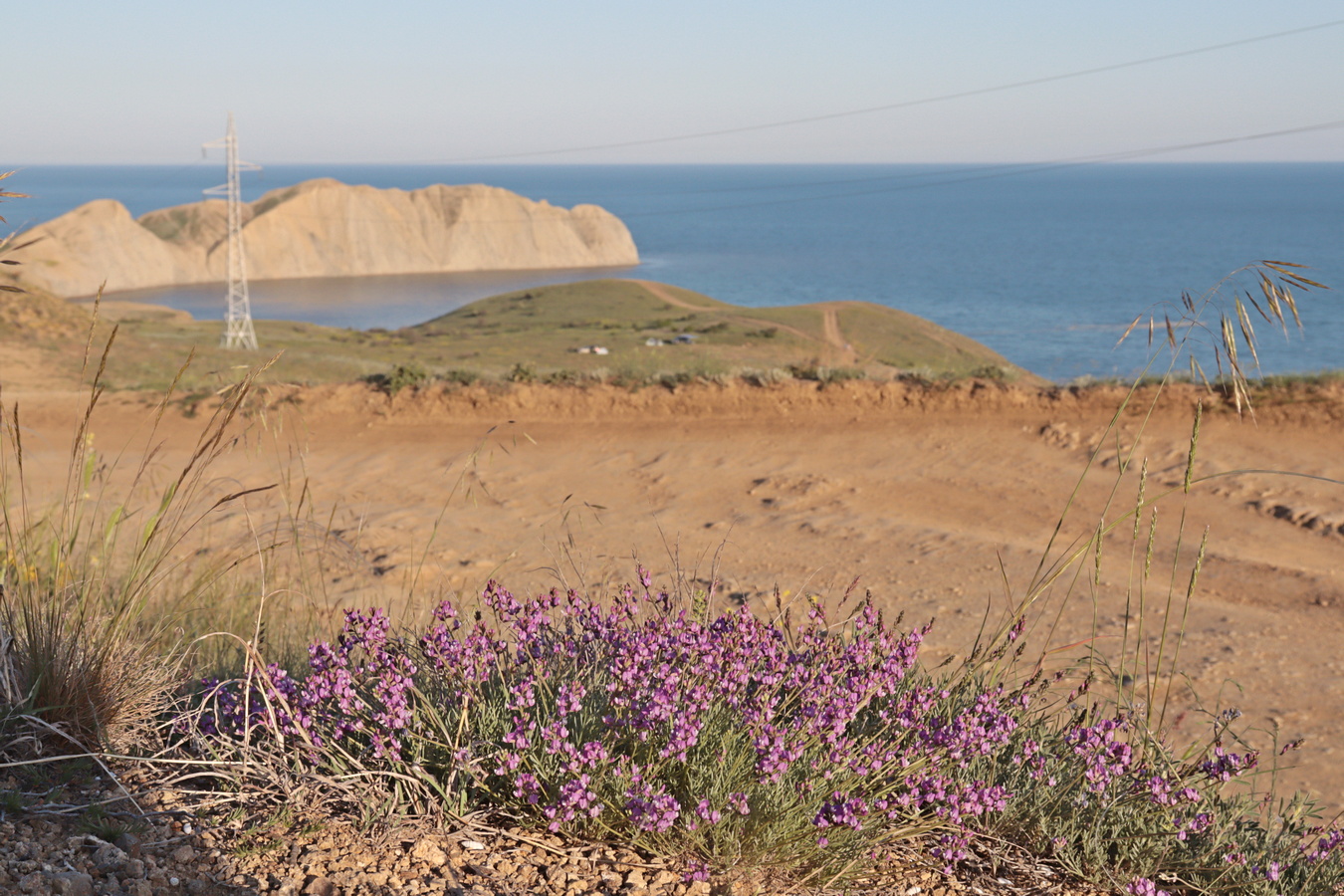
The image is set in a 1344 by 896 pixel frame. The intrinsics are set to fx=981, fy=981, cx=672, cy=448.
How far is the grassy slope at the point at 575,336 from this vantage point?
94.7 ft

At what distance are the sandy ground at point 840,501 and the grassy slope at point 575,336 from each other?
10059 millimetres

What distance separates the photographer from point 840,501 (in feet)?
30.1

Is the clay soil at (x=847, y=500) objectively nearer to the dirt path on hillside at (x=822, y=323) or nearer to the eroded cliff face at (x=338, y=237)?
the dirt path on hillside at (x=822, y=323)

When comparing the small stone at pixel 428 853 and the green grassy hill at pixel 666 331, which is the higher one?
the small stone at pixel 428 853

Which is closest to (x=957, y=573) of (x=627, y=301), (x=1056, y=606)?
(x=1056, y=606)

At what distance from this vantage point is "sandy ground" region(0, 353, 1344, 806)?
6.39 metres

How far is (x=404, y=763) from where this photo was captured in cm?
258

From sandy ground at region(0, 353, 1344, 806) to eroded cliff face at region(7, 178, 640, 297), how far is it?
90.5 m

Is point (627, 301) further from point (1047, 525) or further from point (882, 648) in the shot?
point (882, 648)

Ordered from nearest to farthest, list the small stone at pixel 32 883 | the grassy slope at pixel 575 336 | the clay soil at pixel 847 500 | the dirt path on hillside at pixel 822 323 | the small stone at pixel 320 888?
the small stone at pixel 32 883
the small stone at pixel 320 888
the clay soil at pixel 847 500
the grassy slope at pixel 575 336
the dirt path on hillside at pixel 822 323

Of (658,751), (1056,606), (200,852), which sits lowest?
(1056,606)

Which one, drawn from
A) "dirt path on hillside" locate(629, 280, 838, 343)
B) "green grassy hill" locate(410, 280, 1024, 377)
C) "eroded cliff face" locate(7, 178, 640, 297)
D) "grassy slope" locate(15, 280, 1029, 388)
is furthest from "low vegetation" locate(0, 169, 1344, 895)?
"eroded cliff face" locate(7, 178, 640, 297)

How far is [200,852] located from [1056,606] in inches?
238

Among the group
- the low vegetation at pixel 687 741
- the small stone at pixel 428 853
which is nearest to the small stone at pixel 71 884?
the low vegetation at pixel 687 741
